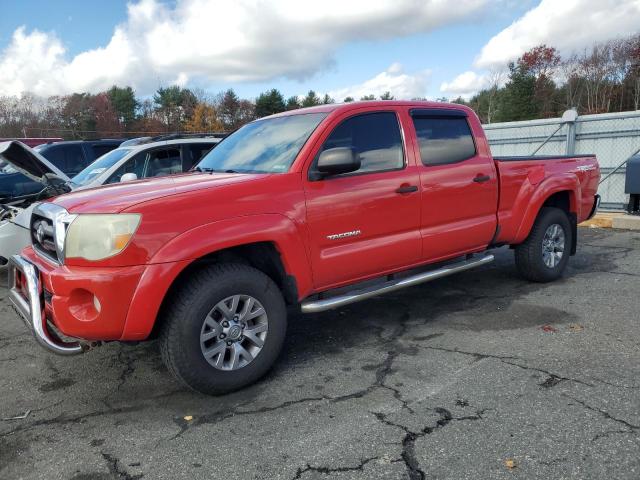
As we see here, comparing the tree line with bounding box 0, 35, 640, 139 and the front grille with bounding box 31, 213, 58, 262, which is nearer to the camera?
the front grille with bounding box 31, 213, 58, 262

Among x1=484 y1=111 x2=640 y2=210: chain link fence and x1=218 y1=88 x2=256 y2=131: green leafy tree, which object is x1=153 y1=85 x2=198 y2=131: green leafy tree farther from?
x1=484 y1=111 x2=640 y2=210: chain link fence

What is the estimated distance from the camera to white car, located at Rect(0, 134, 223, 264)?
503cm

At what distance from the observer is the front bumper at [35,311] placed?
3135mm

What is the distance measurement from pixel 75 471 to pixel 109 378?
1180 millimetres

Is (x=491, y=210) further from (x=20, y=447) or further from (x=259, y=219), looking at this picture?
(x=20, y=447)

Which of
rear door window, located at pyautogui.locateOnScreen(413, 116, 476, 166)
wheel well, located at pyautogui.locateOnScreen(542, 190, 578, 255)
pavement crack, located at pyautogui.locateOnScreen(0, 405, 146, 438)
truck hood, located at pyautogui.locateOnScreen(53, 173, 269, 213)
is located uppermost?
rear door window, located at pyautogui.locateOnScreen(413, 116, 476, 166)

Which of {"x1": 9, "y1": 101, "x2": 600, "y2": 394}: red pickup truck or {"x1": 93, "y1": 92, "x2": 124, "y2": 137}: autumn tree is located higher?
{"x1": 93, "y1": 92, "x2": 124, "y2": 137}: autumn tree

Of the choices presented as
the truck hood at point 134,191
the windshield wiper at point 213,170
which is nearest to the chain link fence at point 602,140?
the windshield wiper at point 213,170

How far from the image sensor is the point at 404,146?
438cm

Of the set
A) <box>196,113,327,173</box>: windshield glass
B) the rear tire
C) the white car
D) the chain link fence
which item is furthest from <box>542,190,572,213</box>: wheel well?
the chain link fence

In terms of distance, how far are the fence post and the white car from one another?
7807mm

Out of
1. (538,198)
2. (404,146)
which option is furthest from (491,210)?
(404,146)

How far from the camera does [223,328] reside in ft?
11.0

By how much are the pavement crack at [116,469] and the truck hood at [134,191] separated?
137 centimetres
